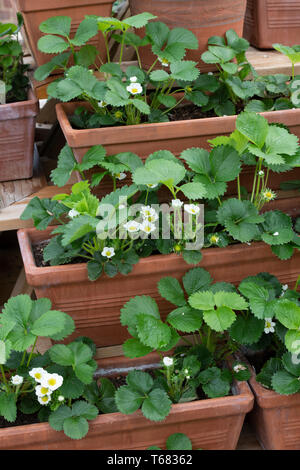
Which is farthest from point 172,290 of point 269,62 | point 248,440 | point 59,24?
point 269,62

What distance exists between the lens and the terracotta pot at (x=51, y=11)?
1.46 metres

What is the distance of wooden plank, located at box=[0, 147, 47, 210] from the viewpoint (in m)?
1.55

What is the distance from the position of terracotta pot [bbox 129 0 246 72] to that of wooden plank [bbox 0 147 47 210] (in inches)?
18.0

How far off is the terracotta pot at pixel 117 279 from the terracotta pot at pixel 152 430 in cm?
25

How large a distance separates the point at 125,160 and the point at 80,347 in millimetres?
434

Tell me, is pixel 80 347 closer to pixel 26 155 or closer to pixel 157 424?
pixel 157 424

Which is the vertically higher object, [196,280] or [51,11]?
[51,11]

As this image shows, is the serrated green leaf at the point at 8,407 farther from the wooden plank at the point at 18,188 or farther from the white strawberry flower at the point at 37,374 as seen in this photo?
the wooden plank at the point at 18,188

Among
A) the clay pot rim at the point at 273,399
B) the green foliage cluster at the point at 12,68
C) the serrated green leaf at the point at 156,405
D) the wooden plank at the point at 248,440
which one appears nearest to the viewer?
the serrated green leaf at the point at 156,405

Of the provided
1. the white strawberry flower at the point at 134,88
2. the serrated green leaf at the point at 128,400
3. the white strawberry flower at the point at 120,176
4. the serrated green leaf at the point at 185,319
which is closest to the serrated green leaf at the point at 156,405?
the serrated green leaf at the point at 128,400

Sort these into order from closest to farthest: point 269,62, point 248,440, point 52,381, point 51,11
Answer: point 52,381
point 248,440
point 51,11
point 269,62

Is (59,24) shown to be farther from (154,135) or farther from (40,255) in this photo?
(40,255)

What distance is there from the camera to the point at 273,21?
1.76 m

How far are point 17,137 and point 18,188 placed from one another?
15 cm
